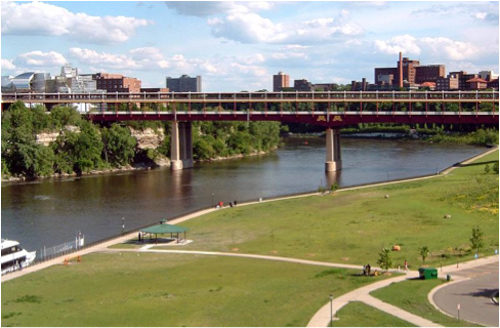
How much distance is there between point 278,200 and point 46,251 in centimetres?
3144

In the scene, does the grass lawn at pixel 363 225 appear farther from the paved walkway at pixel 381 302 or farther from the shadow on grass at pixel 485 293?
the shadow on grass at pixel 485 293

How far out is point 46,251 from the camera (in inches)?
2191

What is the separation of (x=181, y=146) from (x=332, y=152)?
29.5 metres

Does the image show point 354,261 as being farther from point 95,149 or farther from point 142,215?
point 95,149

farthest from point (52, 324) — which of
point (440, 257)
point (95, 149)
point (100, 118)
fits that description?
point (100, 118)

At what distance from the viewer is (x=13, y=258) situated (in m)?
49.7

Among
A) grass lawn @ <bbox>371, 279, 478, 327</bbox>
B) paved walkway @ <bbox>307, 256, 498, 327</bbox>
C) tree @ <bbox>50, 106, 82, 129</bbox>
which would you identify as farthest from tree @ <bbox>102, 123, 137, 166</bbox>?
grass lawn @ <bbox>371, 279, 478, 327</bbox>

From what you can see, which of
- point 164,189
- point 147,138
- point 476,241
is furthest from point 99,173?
point 476,241

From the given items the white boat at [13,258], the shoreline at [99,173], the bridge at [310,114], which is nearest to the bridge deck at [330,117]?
the bridge at [310,114]

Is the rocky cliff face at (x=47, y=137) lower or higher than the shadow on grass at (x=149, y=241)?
higher

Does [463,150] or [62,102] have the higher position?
[62,102]

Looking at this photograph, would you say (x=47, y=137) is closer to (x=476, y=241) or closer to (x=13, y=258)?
(x=13, y=258)

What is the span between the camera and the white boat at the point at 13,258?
4879cm

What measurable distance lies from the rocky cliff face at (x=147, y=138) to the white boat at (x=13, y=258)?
91.5 meters
